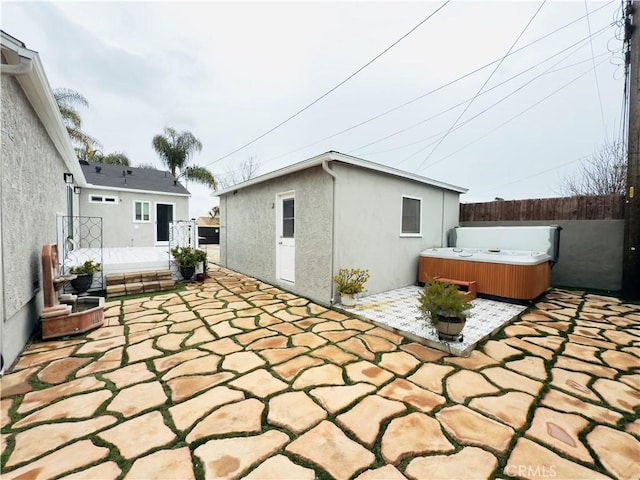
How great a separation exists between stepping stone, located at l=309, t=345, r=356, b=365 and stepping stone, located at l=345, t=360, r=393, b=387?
120mm

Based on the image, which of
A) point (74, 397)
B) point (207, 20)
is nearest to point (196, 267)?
point (74, 397)

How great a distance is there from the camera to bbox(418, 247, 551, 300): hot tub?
4965 mm

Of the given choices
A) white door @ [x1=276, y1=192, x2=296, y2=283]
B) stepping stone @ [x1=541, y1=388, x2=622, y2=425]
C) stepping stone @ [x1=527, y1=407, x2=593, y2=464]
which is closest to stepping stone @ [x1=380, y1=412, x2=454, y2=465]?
stepping stone @ [x1=527, y1=407, x2=593, y2=464]

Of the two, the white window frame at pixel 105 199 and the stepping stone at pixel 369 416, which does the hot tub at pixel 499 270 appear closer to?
the stepping stone at pixel 369 416

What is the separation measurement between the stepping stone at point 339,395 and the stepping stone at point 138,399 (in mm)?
1320

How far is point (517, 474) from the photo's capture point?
1527 mm

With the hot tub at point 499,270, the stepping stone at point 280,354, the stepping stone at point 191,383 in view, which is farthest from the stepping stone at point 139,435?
the hot tub at point 499,270

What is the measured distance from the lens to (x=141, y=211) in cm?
1158

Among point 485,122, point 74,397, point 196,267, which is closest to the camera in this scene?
point 74,397

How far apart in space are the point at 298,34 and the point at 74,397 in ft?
26.3

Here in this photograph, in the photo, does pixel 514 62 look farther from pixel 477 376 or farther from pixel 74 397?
pixel 74 397

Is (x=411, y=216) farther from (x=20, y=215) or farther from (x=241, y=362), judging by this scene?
(x=20, y=215)

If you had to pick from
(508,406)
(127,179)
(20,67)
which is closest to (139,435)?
(508,406)

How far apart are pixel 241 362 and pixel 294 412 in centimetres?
104
